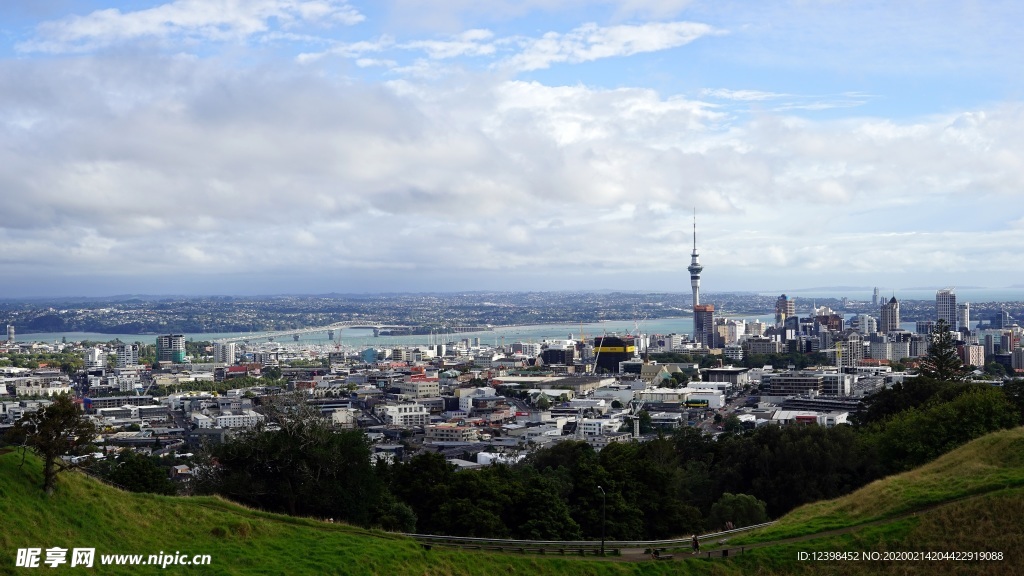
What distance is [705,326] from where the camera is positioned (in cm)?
10962

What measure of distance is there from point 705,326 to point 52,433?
102 m

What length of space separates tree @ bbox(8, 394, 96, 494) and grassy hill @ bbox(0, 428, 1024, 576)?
25 cm

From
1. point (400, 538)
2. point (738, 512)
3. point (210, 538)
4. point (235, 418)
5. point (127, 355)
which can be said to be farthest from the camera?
point (127, 355)

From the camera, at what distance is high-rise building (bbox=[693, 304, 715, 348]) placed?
4171 inches

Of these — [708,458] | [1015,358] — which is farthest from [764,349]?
[708,458]

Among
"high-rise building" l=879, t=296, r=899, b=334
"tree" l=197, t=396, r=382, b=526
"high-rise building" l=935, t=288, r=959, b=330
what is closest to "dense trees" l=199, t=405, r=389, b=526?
"tree" l=197, t=396, r=382, b=526

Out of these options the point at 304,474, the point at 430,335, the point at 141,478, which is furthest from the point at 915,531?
the point at 430,335

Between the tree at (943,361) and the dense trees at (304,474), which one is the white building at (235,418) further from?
the dense trees at (304,474)

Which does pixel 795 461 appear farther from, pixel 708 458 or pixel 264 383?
pixel 264 383

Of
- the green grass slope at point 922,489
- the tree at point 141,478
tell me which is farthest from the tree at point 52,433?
the green grass slope at point 922,489

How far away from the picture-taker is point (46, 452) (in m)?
10.8

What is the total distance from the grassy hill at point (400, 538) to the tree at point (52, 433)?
25cm

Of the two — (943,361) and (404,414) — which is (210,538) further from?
(404,414)

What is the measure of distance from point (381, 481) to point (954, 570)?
8612mm
